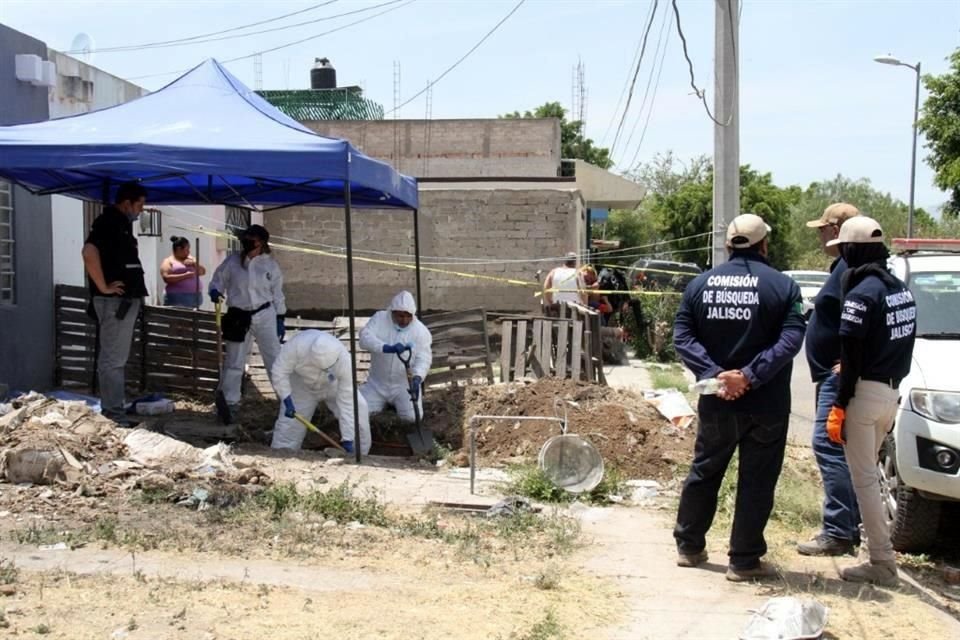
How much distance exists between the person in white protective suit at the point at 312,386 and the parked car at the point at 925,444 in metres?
4.35

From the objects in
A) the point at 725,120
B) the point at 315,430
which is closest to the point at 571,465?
the point at 315,430

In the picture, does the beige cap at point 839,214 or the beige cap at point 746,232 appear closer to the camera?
the beige cap at point 746,232

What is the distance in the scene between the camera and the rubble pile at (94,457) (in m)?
7.08

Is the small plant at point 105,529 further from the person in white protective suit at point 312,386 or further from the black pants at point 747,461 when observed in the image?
the black pants at point 747,461

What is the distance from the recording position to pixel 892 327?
5.62 metres

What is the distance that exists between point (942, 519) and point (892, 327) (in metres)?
1.92

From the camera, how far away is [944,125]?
2328 centimetres

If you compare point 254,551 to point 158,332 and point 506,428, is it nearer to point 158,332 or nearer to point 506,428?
point 506,428

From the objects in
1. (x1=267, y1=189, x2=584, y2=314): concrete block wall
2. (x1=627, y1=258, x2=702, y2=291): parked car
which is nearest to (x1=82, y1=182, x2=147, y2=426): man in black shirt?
(x1=267, y1=189, x2=584, y2=314): concrete block wall

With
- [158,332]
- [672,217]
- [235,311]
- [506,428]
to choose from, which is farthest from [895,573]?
[672,217]

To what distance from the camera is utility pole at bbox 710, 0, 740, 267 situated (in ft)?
30.2

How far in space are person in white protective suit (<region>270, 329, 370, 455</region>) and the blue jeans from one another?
165 inches

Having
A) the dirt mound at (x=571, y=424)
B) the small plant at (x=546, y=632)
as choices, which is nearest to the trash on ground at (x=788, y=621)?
the small plant at (x=546, y=632)

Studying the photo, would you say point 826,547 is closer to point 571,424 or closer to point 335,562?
point 335,562
